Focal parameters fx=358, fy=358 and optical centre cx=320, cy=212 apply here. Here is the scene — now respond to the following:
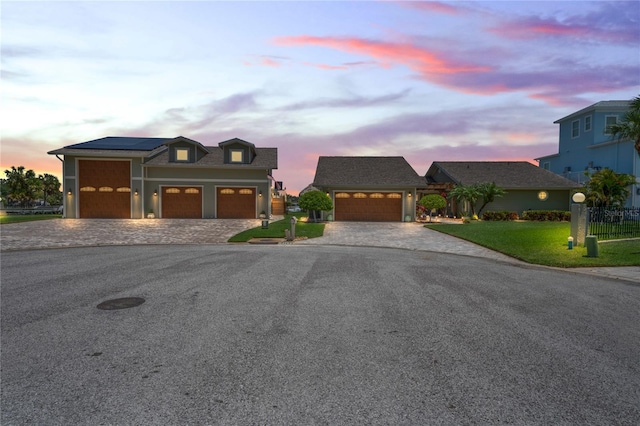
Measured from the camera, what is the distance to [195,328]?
5.50 metres

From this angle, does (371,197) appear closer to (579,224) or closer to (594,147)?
(579,224)

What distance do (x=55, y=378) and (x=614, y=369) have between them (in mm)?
6468

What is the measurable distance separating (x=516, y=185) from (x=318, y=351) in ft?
113

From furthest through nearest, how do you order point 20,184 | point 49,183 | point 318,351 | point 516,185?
1. point 49,183
2. point 20,184
3. point 516,185
4. point 318,351

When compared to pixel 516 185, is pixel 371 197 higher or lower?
lower

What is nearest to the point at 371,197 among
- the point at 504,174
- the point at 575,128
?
the point at 504,174

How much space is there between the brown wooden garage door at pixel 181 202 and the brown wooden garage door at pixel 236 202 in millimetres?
1979

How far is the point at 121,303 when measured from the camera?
682 cm

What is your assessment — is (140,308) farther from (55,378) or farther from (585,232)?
(585,232)

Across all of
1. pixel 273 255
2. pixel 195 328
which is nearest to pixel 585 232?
pixel 273 255

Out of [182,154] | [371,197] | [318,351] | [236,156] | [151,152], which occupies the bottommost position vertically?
[318,351]

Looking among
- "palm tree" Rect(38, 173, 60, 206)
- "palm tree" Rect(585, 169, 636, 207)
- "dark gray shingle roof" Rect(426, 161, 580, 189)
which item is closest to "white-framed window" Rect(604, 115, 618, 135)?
"dark gray shingle roof" Rect(426, 161, 580, 189)

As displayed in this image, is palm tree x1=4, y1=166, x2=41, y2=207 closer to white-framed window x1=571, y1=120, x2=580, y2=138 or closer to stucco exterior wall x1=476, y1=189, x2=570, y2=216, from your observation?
stucco exterior wall x1=476, y1=189, x2=570, y2=216

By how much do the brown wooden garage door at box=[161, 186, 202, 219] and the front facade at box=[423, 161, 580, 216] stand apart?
2273cm
